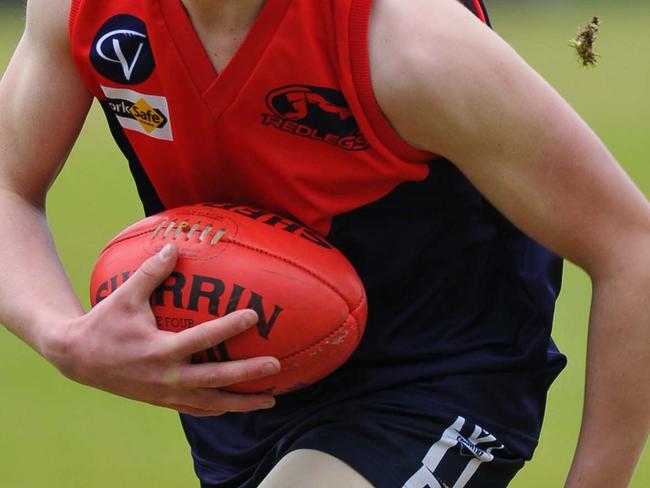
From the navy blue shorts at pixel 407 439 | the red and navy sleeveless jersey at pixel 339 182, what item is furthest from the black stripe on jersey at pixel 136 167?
the navy blue shorts at pixel 407 439

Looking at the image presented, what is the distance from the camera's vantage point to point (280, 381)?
6.21 ft

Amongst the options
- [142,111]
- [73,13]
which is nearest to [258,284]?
[142,111]

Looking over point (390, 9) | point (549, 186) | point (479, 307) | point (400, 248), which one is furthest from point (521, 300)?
point (390, 9)

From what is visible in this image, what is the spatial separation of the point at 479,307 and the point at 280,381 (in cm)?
44

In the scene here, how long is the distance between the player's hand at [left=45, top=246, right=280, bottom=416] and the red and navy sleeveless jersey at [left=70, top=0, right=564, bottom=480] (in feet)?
0.78

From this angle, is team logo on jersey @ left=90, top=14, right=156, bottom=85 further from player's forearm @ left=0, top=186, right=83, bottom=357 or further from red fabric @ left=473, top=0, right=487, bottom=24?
red fabric @ left=473, top=0, right=487, bottom=24

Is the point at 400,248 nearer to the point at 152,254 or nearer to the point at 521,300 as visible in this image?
the point at 521,300

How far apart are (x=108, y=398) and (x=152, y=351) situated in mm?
A: 2221

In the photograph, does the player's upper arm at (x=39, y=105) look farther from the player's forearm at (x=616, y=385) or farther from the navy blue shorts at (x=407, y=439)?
the player's forearm at (x=616, y=385)

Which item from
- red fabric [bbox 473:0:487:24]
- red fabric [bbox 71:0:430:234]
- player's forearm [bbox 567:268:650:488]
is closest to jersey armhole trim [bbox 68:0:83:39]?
red fabric [bbox 71:0:430:234]

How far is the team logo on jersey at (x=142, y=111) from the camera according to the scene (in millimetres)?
1977

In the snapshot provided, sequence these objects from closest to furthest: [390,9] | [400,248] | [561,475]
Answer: [390,9] < [400,248] < [561,475]

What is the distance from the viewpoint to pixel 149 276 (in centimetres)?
181

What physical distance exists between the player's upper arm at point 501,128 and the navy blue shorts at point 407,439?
403mm
